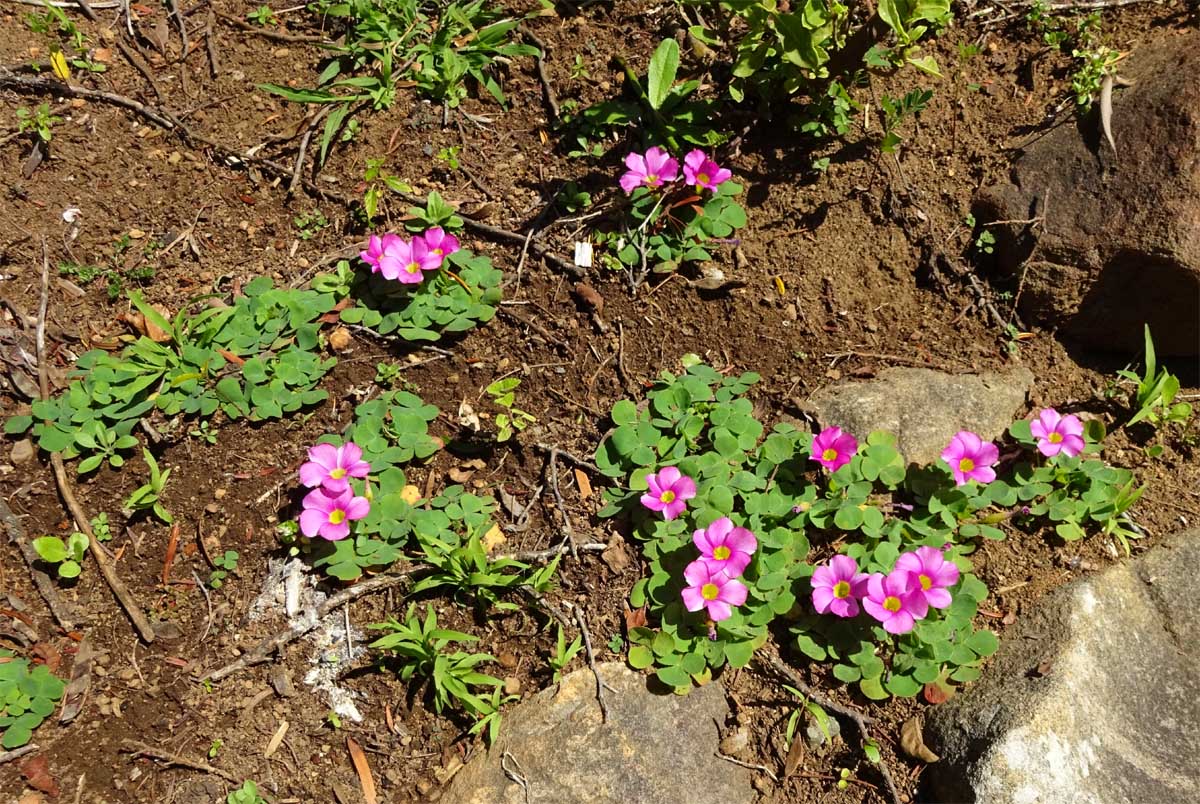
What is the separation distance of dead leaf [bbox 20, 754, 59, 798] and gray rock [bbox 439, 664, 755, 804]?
104cm

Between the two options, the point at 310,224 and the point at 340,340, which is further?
the point at 310,224

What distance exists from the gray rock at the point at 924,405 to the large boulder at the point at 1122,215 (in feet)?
1.21

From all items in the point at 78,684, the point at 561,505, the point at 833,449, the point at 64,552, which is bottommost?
the point at 78,684

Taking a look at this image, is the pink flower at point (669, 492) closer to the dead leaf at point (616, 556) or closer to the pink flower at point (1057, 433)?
the dead leaf at point (616, 556)

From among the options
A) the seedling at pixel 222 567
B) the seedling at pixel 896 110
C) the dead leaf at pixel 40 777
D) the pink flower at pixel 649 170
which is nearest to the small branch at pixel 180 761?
the dead leaf at pixel 40 777

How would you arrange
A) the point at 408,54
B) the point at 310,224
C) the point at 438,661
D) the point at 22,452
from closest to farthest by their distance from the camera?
the point at 438,661, the point at 22,452, the point at 310,224, the point at 408,54

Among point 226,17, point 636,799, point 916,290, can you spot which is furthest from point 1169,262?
point 226,17

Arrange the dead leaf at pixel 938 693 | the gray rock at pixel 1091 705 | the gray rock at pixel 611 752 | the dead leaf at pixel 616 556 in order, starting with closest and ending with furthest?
the gray rock at pixel 1091 705, the gray rock at pixel 611 752, the dead leaf at pixel 938 693, the dead leaf at pixel 616 556

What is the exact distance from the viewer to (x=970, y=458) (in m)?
2.49

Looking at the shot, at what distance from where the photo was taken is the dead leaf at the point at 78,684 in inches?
91.3

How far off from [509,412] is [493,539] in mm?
433

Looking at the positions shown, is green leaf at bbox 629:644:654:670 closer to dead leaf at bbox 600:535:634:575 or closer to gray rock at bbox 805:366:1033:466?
dead leaf at bbox 600:535:634:575

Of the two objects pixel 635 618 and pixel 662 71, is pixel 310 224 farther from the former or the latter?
pixel 635 618

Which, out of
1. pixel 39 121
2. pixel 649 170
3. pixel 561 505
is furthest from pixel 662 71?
pixel 39 121
